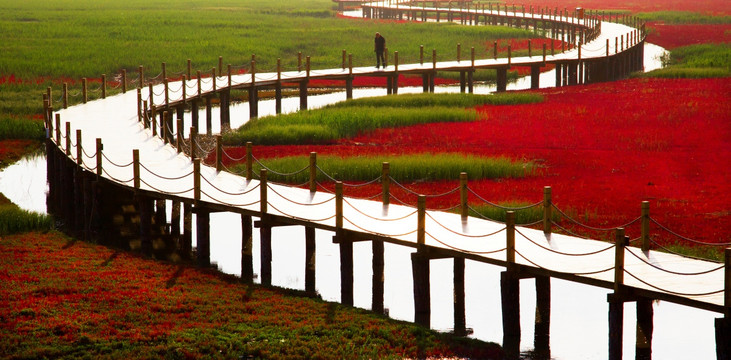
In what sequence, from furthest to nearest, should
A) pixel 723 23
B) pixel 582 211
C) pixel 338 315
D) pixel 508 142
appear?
1. pixel 723 23
2. pixel 508 142
3. pixel 582 211
4. pixel 338 315

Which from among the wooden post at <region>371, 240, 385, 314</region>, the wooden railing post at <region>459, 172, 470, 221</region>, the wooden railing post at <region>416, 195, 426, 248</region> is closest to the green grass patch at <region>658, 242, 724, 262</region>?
the wooden railing post at <region>459, 172, 470, 221</region>

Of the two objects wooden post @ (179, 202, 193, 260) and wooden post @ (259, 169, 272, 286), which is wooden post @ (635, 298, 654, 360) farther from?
wooden post @ (179, 202, 193, 260)

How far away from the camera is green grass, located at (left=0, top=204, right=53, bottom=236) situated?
22.7 metres

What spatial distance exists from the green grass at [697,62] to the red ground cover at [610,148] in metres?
3.21

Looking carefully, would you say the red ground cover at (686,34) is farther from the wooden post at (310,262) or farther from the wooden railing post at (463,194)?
the wooden post at (310,262)

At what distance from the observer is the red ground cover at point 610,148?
81.6 feet

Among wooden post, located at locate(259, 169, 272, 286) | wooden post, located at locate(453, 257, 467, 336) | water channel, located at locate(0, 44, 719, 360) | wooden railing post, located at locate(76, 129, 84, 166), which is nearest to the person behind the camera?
water channel, located at locate(0, 44, 719, 360)

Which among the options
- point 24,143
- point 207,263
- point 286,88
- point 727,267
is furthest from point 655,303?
point 286,88

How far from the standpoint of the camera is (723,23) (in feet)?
279

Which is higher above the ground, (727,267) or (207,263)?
(727,267)

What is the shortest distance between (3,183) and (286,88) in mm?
26789

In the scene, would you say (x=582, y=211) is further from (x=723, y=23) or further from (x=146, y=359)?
(x=723, y=23)

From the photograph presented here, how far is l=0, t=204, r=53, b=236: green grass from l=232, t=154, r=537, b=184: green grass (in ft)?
Result: 18.4

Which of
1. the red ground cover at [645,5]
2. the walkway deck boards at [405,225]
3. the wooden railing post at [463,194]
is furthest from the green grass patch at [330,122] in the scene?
the red ground cover at [645,5]
